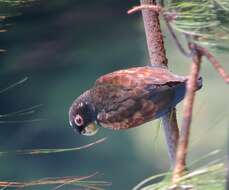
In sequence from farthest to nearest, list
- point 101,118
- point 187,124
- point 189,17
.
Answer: point 101,118 < point 189,17 < point 187,124

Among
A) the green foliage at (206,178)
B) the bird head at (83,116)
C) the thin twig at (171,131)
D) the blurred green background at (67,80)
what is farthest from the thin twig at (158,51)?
the blurred green background at (67,80)

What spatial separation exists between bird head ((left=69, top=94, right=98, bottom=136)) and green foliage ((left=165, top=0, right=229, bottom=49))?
24 centimetres

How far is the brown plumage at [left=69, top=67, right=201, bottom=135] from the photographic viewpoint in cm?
54

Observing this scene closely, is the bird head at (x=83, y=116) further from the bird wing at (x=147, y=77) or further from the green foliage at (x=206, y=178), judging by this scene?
the green foliage at (x=206, y=178)

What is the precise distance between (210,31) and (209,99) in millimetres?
760

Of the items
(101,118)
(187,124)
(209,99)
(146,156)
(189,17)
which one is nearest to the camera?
(187,124)

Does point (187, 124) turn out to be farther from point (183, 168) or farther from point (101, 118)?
point (101, 118)

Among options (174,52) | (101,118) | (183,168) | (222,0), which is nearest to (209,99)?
(174,52)

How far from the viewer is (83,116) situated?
650 mm

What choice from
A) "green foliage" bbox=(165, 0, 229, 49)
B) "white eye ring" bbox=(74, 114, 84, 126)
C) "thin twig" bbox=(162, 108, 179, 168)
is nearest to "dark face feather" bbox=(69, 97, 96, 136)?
"white eye ring" bbox=(74, 114, 84, 126)

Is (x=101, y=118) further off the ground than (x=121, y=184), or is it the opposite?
(x=101, y=118)

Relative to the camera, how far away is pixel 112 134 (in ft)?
4.27

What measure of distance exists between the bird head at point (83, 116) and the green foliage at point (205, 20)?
24cm

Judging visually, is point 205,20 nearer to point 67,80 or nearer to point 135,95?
point 135,95
